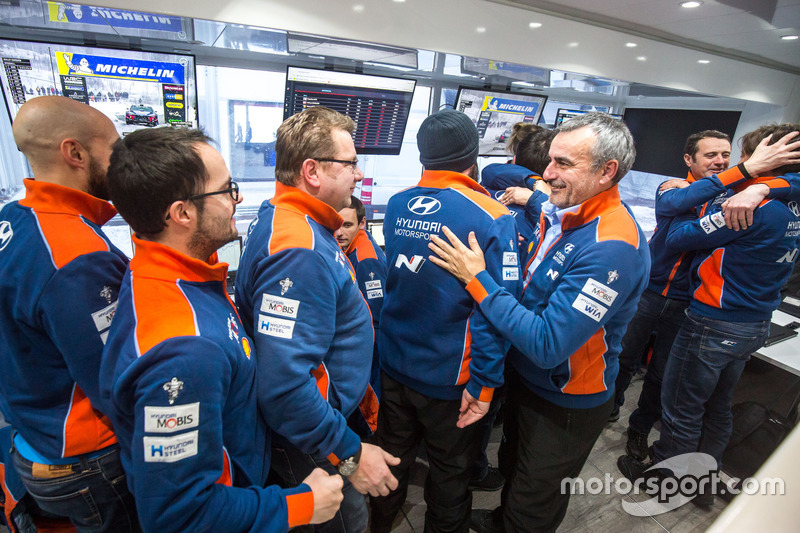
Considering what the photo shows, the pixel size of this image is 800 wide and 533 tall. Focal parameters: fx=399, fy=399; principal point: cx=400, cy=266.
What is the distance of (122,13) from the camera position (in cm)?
186

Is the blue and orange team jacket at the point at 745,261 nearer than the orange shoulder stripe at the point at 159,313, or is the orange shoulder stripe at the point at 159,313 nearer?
the orange shoulder stripe at the point at 159,313

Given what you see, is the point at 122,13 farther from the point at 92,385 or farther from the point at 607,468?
the point at 607,468

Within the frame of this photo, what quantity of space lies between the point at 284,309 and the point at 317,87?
7.23 ft

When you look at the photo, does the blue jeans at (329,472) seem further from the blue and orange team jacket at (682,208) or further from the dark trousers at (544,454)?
the blue and orange team jacket at (682,208)

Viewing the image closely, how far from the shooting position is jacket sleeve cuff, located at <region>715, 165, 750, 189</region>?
2002mm

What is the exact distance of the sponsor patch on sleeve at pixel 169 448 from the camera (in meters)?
0.75

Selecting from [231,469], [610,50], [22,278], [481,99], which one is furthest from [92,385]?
[610,50]

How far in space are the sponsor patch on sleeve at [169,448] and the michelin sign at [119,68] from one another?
2.23 meters

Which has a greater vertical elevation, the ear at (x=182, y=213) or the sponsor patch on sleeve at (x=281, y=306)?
the ear at (x=182, y=213)

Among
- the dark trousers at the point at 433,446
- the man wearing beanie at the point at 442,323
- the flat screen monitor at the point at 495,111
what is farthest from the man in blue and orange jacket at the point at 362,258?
the flat screen monitor at the point at 495,111

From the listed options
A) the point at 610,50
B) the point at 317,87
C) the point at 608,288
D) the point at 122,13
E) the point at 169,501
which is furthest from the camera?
the point at 610,50

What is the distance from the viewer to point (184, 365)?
76cm

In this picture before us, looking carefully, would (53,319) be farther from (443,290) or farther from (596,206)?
(596,206)

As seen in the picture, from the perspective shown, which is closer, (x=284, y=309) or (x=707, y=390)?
(x=284, y=309)
